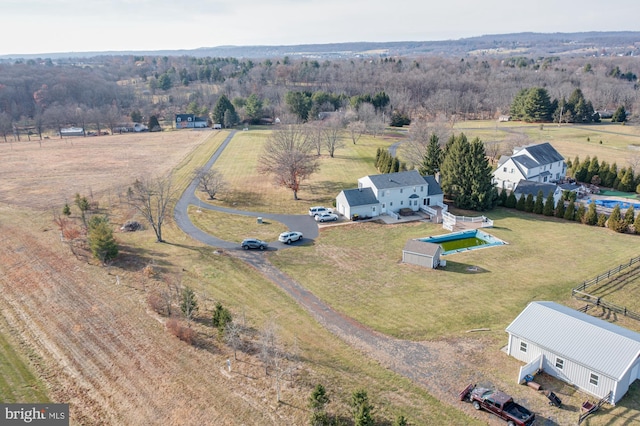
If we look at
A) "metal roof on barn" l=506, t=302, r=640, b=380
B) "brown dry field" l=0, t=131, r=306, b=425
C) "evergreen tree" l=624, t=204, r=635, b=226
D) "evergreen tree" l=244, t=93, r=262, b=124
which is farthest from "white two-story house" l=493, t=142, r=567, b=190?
"evergreen tree" l=244, t=93, r=262, b=124

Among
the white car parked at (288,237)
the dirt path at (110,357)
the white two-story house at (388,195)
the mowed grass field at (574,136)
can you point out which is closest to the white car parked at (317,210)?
the white two-story house at (388,195)

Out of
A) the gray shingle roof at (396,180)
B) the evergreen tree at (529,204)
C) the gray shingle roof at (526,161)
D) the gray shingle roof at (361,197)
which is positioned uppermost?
the gray shingle roof at (526,161)

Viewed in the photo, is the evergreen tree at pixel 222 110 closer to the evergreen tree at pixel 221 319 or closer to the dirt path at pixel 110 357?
the dirt path at pixel 110 357

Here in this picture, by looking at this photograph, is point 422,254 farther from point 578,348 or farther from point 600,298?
point 578,348

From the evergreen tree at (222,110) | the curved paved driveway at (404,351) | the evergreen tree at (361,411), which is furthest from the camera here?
the evergreen tree at (222,110)

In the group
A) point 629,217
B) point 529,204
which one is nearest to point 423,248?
point 529,204

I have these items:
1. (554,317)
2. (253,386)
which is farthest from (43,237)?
(554,317)
